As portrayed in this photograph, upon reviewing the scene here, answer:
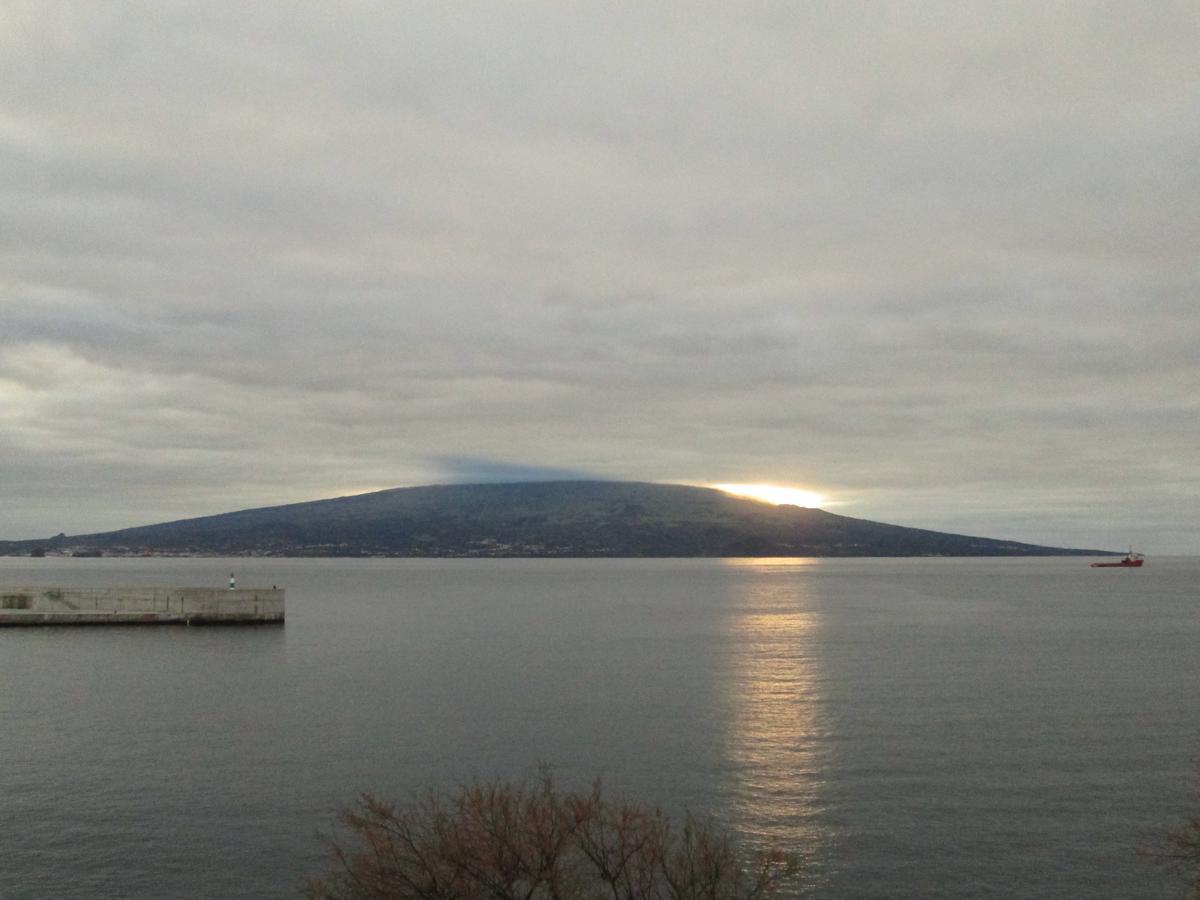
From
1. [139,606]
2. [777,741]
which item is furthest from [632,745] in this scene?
[139,606]

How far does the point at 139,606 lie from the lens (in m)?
116

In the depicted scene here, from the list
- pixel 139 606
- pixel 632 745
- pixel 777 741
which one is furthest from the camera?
pixel 139 606

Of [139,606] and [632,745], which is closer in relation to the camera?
[632,745]

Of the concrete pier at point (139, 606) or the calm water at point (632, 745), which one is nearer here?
the calm water at point (632, 745)

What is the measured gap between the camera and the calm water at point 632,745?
3309 centimetres

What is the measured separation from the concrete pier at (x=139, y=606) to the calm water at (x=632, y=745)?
9.86 m

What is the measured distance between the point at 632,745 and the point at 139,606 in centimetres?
8564

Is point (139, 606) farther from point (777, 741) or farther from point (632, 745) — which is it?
point (777, 741)

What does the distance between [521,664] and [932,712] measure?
109 ft

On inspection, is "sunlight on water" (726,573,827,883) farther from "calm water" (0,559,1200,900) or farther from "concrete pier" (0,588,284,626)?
"concrete pier" (0,588,284,626)

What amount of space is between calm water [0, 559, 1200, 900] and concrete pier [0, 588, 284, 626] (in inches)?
388

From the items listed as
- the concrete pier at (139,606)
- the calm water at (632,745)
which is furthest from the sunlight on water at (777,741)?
the concrete pier at (139,606)

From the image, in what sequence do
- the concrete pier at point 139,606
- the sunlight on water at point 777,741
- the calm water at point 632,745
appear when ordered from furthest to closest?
the concrete pier at point 139,606 < the sunlight on water at point 777,741 < the calm water at point 632,745

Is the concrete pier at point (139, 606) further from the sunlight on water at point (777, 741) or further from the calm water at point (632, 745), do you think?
the sunlight on water at point (777, 741)
